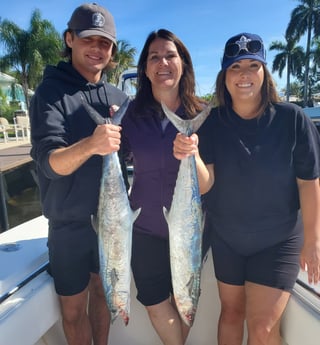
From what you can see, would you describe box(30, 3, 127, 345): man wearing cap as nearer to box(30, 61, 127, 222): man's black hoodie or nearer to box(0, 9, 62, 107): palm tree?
box(30, 61, 127, 222): man's black hoodie

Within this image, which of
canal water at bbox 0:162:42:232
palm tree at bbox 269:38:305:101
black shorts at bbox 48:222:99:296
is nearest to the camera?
black shorts at bbox 48:222:99:296

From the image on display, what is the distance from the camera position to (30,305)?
1.86m

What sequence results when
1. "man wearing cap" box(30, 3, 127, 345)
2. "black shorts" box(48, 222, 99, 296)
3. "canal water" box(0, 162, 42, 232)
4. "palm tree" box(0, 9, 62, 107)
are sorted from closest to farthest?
"man wearing cap" box(30, 3, 127, 345) < "black shorts" box(48, 222, 99, 296) < "canal water" box(0, 162, 42, 232) < "palm tree" box(0, 9, 62, 107)

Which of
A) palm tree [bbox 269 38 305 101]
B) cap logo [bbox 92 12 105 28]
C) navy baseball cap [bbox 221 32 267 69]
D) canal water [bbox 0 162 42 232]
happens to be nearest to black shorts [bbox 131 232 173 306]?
navy baseball cap [bbox 221 32 267 69]

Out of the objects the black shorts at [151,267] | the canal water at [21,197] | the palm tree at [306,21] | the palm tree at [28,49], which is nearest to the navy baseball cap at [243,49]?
the black shorts at [151,267]

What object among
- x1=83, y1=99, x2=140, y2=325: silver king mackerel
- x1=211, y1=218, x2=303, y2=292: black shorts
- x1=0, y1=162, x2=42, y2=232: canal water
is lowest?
x1=0, y1=162, x2=42, y2=232: canal water

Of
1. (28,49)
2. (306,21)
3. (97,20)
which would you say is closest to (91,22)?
(97,20)

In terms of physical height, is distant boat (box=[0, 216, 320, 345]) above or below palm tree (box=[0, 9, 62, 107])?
below

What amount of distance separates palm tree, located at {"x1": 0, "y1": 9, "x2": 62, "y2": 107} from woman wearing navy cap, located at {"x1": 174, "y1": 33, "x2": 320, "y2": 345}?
24.0m

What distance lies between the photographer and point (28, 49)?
77.3 feet

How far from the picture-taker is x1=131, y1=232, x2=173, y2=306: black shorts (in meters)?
2.05

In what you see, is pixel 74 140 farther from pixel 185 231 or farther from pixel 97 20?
pixel 185 231

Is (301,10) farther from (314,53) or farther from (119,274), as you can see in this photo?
(119,274)

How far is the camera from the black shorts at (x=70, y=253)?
1979mm
